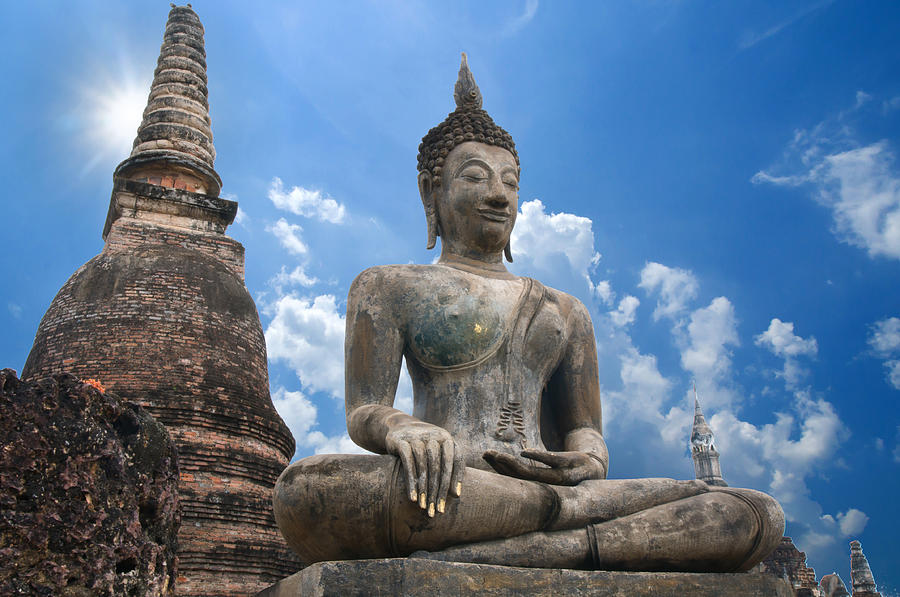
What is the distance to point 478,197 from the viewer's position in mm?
4828

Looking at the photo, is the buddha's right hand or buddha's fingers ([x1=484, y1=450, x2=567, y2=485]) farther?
buddha's fingers ([x1=484, y1=450, x2=567, y2=485])

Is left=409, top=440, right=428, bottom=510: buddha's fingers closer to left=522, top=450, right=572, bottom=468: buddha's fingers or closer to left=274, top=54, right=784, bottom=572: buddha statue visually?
left=274, top=54, right=784, bottom=572: buddha statue

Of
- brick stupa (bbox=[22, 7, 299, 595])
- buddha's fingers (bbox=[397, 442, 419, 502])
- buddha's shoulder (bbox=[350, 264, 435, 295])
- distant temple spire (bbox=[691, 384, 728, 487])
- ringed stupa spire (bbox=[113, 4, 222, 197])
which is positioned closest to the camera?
buddha's fingers (bbox=[397, 442, 419, 502])

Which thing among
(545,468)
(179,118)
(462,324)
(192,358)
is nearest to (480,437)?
(545,468)

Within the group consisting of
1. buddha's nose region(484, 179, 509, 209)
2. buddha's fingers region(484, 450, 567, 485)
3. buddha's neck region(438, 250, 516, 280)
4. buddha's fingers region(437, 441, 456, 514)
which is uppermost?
buddha's nose region(484, 179, 509, 209)

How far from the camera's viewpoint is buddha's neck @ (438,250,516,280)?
15.8 feet

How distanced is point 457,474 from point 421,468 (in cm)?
16

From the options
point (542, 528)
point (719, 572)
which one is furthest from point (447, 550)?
point (719, 572)

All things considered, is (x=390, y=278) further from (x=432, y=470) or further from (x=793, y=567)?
(x=793, y=567)

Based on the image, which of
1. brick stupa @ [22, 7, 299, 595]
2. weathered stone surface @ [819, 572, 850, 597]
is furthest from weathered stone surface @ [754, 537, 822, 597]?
brick stupa @ [22, 7, 299, 595]

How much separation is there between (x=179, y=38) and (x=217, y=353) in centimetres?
876

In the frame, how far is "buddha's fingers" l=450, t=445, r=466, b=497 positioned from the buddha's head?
167cm

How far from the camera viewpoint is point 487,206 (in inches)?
190

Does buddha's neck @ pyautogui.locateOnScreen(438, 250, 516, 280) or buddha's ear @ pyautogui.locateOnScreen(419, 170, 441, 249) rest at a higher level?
buddha's ear @ pyautogui.locateOnScreen(419, 170, 441, 249)
